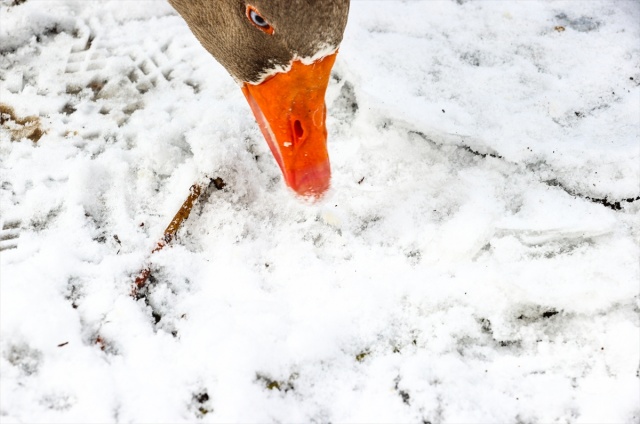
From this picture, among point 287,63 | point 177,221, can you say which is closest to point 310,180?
point 287,63

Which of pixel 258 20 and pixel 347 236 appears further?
pixel 347 236

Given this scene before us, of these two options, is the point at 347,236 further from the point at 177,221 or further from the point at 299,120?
the point at 177,221

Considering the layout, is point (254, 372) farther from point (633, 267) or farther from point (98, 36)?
point (98, 36)

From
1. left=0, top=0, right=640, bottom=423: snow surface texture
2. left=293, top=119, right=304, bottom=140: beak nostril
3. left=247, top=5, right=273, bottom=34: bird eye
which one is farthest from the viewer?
left=293, top=119, right=304, bottom=140: beak nostril

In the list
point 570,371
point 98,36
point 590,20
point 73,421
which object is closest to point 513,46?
point 590,20

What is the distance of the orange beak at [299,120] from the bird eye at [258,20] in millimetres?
117

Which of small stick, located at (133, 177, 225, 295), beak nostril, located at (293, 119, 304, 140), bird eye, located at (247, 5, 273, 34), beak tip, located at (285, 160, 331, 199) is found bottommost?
small stick, located at (133, 177, 225, 295)

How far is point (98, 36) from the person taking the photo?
2.54m

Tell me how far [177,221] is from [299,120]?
1.70 feet

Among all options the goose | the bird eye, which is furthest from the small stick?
the bird eye

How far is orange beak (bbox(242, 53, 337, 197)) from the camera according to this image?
1.52m

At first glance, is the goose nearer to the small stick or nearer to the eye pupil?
the eye pupil

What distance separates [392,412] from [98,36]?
7.32 ft

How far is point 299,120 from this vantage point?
156 cm
